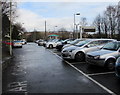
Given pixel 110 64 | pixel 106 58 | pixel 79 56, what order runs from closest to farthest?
1. pixel 106 58
2. pixel 110 64
3. pixel 79 56

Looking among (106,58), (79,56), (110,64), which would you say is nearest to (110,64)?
(110,64)

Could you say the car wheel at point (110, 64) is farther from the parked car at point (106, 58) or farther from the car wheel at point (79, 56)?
the car wheel at point (79, 56)

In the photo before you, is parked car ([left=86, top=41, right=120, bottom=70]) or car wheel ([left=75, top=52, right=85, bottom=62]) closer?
parked car ([left=86, top=41, right=120, bottom=70])

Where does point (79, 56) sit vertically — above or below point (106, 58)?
below

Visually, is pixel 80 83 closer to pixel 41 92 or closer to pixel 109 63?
pixel 41 92

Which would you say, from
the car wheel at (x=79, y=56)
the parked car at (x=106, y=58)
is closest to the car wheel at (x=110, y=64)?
the parked car at (x=106, y=58)

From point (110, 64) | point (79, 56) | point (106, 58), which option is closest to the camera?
point (106, 58)

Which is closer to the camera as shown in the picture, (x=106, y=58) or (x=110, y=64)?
(x=106, y=58)

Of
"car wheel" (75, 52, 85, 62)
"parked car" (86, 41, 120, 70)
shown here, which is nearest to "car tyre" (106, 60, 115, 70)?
"parked car" (86, 41, 120, 70)

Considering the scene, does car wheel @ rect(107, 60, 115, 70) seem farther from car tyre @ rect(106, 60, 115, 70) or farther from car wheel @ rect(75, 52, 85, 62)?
car wheel @ rect(75, 52, 85, 62)

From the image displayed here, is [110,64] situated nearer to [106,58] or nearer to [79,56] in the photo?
[106,58]

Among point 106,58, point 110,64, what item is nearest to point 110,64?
point 110,64

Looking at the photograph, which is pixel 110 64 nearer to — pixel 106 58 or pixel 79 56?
pixel 106 58

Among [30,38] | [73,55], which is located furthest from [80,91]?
[30,38]
